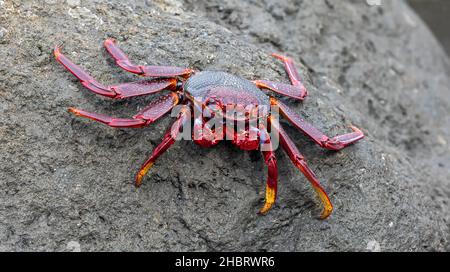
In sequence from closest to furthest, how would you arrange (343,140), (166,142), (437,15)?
1. (166,142)
2. (343,140)
3. (437,15)

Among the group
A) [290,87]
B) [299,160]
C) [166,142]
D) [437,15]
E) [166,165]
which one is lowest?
[437,15]

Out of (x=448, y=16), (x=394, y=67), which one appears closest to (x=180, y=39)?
(x=394, y=67)

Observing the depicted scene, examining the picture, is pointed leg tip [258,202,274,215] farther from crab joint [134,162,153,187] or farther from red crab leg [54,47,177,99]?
red crab leg [54,47,177,99]

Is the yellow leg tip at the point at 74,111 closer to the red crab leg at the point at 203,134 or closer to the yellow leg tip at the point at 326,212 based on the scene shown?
the red crab leg at the point at 203,134

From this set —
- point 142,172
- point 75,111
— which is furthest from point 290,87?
point 75,111

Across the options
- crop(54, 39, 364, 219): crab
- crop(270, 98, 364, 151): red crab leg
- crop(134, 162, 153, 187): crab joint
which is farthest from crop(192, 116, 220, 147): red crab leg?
crop(270, 98, 364, 151): red crab leg

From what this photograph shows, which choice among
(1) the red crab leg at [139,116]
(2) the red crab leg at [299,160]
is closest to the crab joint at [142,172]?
(1) the red crab leg at [139,116]

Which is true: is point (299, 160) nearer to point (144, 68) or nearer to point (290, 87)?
point (290, 87)
